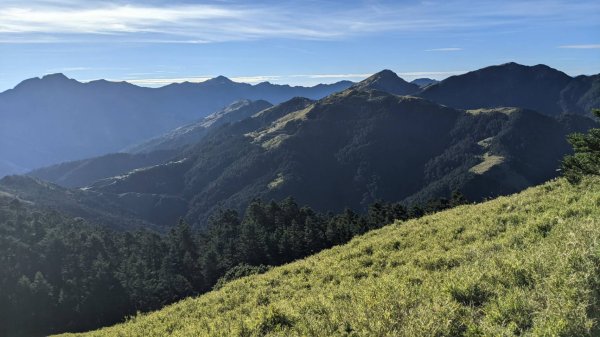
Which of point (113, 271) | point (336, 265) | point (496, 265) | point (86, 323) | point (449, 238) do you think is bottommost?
point (86, 323)

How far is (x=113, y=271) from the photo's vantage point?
112 metres

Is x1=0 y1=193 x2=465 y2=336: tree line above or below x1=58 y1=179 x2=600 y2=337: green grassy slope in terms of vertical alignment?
below

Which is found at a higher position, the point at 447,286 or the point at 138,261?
the point at 447,286

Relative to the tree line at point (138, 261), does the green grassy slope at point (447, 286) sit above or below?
above

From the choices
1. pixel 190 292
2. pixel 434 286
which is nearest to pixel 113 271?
pixel 190 292

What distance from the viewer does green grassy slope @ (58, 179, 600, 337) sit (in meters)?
9.10

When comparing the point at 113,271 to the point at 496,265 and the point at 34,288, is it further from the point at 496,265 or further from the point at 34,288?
the point at 496,265

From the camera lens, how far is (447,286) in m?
11.4

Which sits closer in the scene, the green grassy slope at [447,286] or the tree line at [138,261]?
the green grassy slope at [447,286]

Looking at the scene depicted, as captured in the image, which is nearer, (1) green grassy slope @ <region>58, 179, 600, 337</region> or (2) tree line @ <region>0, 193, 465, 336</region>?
(1) green grassy slope @ <region>58, 179, 600, 337</region>

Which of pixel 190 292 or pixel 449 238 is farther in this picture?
pixel 190 292

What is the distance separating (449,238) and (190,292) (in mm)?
94018

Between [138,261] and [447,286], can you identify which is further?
[138,261]

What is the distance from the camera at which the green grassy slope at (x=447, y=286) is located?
29.9ft
